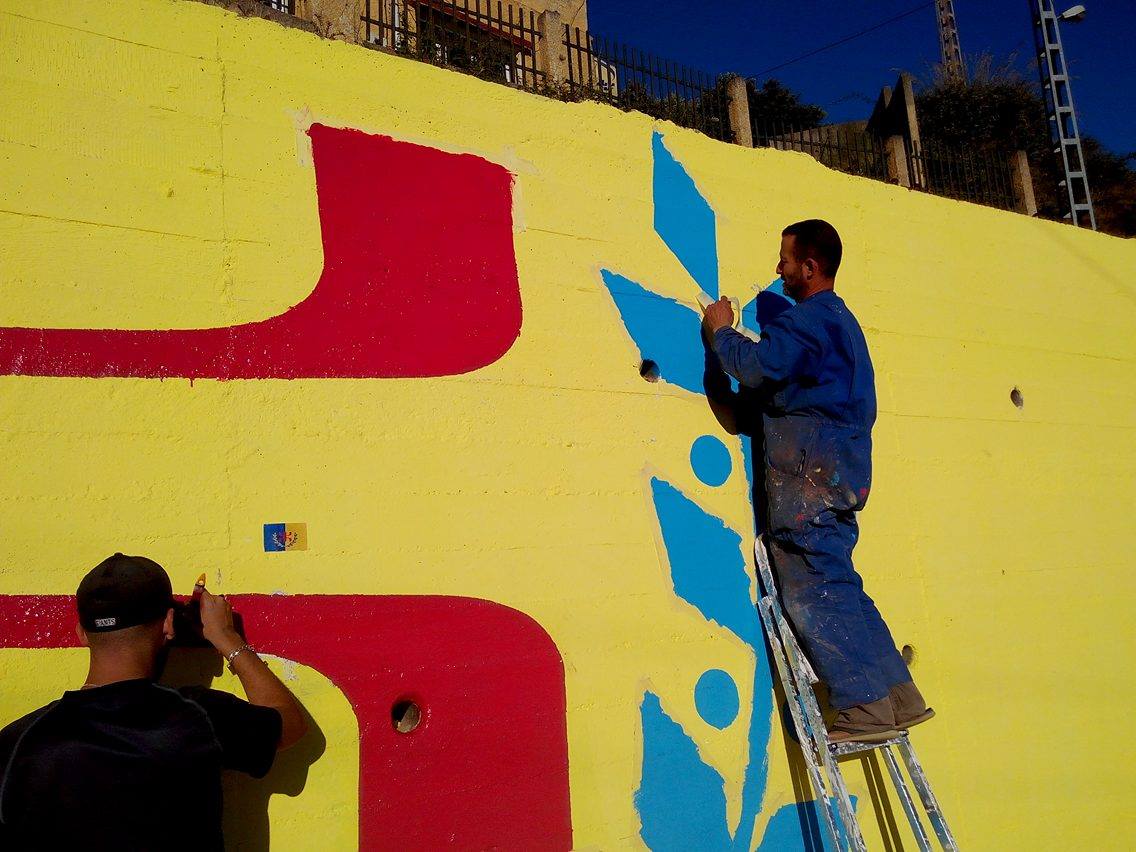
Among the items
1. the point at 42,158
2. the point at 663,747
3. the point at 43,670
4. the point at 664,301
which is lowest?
the point at 663,747

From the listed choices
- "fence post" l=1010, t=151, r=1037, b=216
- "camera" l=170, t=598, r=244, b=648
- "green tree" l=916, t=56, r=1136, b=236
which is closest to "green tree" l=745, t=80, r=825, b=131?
"green tree" l=916, t=56, r=1136, b=236

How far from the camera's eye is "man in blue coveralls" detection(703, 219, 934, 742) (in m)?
3.13

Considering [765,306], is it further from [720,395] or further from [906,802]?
[906,802]

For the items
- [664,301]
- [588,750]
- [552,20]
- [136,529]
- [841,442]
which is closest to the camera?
[136,529]

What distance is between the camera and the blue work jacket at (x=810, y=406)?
129 inches

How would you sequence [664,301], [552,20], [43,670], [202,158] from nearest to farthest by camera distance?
[43,670]
[202,158]
[664,301]
[552,20]

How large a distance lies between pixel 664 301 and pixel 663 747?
165 centimetres

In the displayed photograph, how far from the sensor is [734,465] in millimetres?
→ 3609

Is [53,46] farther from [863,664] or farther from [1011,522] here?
[1011,522]

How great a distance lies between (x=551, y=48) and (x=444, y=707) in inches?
120

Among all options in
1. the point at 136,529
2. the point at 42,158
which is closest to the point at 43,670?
the point at 136,529

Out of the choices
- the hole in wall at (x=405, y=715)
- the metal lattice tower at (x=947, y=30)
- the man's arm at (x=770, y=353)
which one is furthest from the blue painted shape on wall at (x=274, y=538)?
the metal lattice tower at (x=947, y=30)

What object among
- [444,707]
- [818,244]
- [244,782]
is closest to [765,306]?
[818,244]

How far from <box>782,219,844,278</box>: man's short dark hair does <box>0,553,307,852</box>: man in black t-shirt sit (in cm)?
249
